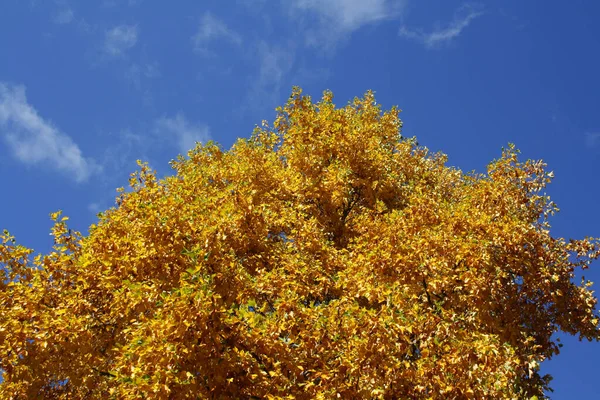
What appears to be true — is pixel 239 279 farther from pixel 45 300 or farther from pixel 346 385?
pixel 45 300

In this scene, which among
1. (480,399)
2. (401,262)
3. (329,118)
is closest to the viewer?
(480,399)

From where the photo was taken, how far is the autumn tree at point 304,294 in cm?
880

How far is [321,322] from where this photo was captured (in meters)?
9.70

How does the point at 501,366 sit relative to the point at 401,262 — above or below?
below

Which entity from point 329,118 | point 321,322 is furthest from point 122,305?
point 329,118

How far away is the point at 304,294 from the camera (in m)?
13.1

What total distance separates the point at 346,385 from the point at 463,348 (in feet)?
8.08

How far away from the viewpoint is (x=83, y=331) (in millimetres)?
10977

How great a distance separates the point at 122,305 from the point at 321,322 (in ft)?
15.9

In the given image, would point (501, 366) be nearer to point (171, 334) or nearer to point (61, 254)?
point (171, 334)

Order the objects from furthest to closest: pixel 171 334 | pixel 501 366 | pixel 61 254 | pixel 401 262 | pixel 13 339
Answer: pixel 61 254, pixel 401 262, pixel 13 339, pixel 501 366, pixel 171 334

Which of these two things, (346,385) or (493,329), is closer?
(346,385)

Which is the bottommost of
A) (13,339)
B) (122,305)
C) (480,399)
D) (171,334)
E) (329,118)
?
(480,399)

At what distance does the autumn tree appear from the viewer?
880 centimetres
